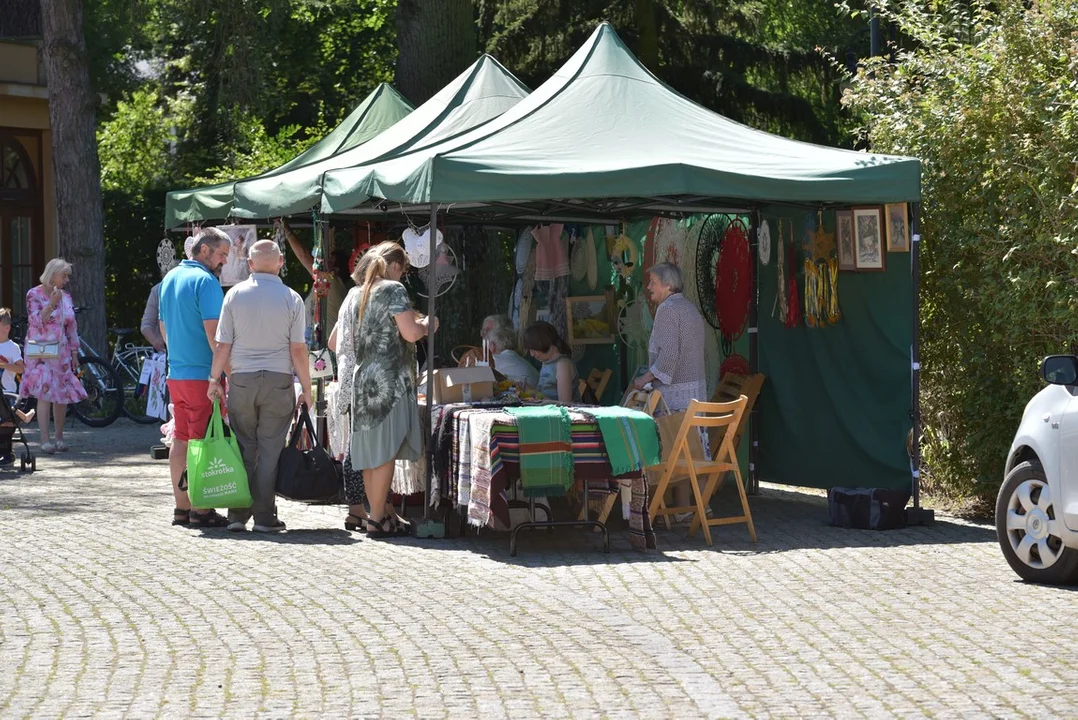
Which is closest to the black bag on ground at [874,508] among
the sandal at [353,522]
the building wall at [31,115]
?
the sandal at [353,522]

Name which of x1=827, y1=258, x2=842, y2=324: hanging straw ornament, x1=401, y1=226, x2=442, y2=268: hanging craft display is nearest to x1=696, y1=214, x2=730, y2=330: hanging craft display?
x1=827, y1=258, x2=842, y2=324: hanging straw ornament

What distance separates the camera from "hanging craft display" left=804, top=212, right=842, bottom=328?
11688 mm

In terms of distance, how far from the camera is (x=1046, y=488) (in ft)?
27.2

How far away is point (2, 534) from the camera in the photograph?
33.9 feet

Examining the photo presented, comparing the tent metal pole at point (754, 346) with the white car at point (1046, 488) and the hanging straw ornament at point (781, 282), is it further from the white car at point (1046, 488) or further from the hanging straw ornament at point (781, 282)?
the white car at point (1046, 488)

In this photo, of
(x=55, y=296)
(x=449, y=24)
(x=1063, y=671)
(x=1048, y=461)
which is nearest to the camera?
(x=1063, y=671)

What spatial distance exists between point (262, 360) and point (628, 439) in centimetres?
230

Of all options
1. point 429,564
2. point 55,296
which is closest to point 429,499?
point 429,564

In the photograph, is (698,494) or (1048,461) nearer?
(1048,461)

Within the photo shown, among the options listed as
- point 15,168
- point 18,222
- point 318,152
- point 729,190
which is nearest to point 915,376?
point 729,190

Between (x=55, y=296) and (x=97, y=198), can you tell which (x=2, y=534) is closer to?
(x=55, y=296)

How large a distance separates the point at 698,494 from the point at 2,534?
4.31 meters

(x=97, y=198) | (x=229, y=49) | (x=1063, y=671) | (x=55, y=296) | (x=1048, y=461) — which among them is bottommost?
(x=1063, y=671)

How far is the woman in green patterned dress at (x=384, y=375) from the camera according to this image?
392 inches
